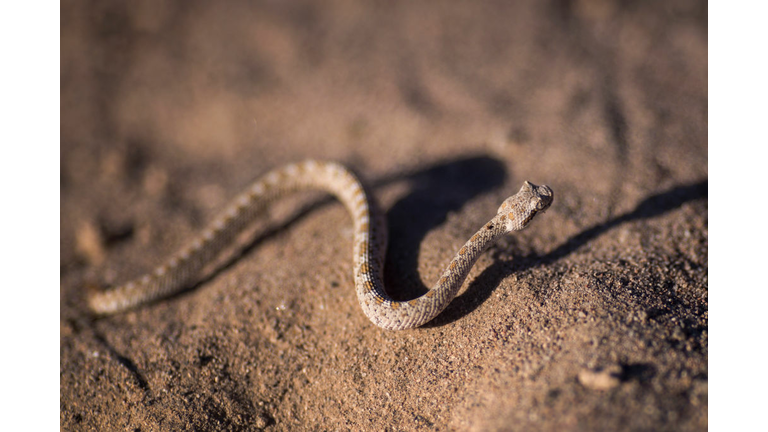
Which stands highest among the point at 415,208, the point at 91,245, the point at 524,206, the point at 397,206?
the point at 524,206

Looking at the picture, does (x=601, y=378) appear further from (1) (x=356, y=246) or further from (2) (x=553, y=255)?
(1) (x=356, y=246)

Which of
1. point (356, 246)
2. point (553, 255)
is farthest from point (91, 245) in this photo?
point (553, 255)

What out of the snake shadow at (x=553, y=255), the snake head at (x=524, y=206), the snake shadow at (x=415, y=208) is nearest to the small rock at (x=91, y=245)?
the snake shadow at (x=415, y=208)

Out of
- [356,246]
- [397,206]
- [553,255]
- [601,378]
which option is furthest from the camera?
[397,206]

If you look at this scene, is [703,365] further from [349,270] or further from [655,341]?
[349,270]

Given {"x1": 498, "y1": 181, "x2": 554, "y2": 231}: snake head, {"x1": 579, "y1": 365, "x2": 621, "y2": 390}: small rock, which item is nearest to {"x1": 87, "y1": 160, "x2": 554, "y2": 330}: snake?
{"x1": 498, "y1": 181, "x2": 554, "y2": 231}: snake head

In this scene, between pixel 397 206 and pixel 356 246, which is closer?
pixel 356 246

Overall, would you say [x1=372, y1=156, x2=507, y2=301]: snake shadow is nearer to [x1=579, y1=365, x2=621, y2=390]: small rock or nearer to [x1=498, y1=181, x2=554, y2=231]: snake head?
[x1=498, y1=181, x2=554, y2=231]: snake head

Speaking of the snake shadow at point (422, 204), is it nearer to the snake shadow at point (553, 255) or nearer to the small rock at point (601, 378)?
the snake shadow at point (553, 255)
